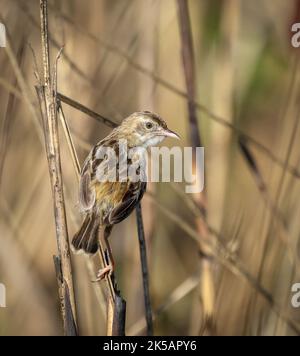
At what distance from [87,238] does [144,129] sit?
50 centimetres

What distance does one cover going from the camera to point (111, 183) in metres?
2.16

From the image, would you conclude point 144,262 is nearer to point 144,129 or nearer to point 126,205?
point 126,205

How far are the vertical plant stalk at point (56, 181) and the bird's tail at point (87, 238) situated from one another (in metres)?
0.18

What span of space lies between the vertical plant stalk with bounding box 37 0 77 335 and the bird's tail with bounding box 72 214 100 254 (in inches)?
7.1

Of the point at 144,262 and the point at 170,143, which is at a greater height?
the point at 170,143

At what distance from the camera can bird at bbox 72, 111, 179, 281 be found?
2047mm

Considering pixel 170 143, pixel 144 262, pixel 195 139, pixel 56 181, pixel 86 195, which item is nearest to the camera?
pixel 56 181

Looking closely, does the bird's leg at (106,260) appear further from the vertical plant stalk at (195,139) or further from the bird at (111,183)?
the vertical plant stalk at (195,139)

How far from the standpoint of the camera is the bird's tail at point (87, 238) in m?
2.00

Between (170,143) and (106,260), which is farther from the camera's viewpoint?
(170,143)

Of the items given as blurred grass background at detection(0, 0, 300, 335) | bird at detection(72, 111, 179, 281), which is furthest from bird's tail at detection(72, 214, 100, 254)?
blurred grass background at detection(0, 0, 300, 335)

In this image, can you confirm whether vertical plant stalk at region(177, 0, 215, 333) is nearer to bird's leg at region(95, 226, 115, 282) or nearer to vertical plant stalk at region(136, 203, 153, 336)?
vertical plant stalk at region(136, 203, 153, 336)

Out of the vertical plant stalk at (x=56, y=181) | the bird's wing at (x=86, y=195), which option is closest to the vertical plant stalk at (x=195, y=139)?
the bird's wing at (x=86, y=195)

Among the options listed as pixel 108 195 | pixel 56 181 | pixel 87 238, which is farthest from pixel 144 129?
pixel 56 181
